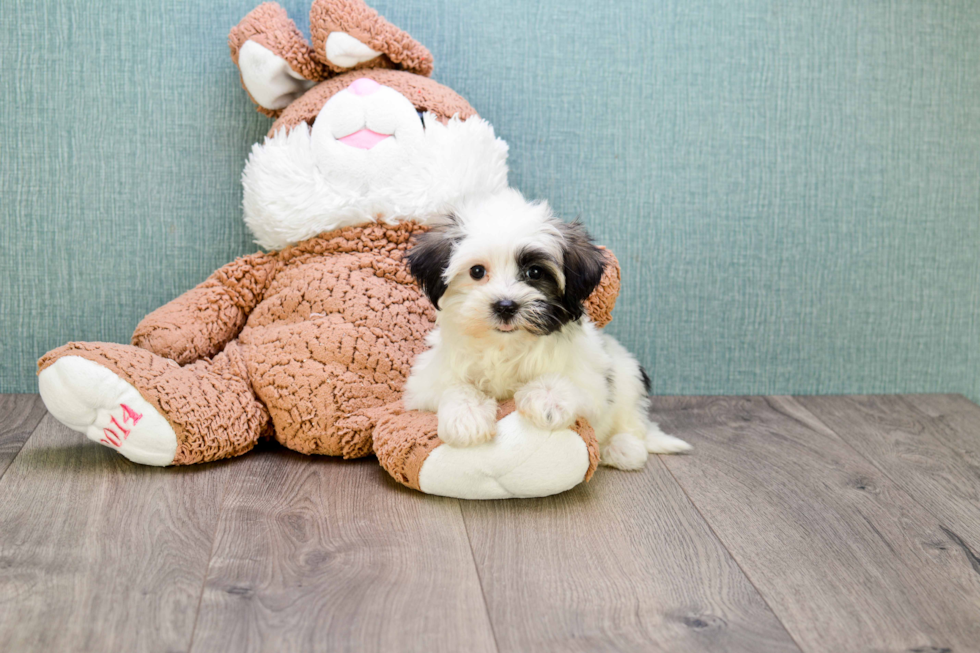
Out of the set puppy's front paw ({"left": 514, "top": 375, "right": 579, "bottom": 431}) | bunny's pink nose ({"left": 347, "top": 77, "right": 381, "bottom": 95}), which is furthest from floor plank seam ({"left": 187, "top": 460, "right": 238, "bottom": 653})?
bunny's pink nose ({"left": 347, "top": 77, "right": 381, "bottom": 95})

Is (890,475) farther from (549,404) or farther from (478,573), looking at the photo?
(478,573)

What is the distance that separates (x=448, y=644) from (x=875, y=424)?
141cm

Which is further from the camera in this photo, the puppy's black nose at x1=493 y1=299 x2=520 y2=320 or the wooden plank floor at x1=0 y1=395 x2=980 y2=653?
the puppy's black nose at x1=493 y1=299 x2=520 y2=320

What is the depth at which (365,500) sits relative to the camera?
1.54m

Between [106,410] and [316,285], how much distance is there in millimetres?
473

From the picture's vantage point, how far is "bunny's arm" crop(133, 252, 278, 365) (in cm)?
175

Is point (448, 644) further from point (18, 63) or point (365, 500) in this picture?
point (18, 63)

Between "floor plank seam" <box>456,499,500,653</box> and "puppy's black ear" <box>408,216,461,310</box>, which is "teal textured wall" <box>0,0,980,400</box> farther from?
"floor plank seam" <box>456,499,500,653</box>

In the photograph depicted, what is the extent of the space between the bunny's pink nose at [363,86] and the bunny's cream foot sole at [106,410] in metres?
0.75

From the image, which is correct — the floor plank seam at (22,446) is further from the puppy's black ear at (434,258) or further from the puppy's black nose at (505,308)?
the puppy's black nose at (505,308)

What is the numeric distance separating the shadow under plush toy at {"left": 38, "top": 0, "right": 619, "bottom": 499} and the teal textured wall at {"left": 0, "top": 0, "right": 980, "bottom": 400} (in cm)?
22

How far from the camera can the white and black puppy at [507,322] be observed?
1412 millimetres

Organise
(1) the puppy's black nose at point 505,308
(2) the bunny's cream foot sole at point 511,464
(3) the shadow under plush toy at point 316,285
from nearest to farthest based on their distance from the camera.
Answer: (1) the puppy's black nose at point 505,308 < (2) the bunny's cream foot sole at point 511,464 < (3) the shadow under plush toy at point 316,285

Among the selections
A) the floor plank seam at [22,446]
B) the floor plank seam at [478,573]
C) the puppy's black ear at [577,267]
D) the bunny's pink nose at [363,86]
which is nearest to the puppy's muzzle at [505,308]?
the puppy's black ear at [577,267]
